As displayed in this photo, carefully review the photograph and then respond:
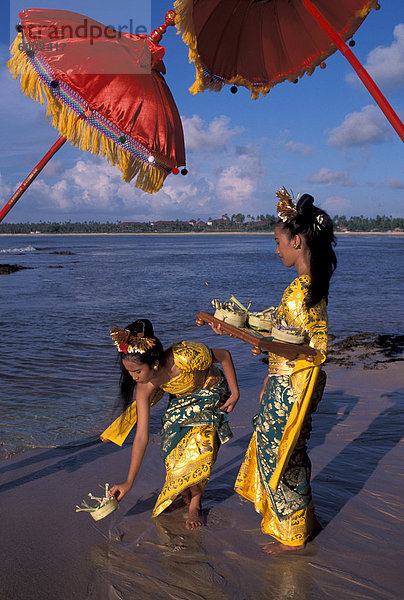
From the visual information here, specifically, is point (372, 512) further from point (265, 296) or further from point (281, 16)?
point (265, 296)

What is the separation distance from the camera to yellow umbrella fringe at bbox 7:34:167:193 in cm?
304

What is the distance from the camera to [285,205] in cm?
279

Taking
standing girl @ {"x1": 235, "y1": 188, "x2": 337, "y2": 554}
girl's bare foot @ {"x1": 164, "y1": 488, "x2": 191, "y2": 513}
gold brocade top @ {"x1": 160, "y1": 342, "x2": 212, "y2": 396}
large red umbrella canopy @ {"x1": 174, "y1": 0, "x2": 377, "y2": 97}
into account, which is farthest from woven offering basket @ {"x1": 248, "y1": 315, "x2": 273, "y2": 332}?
large red umbrella canopy @ {"x1": 174, "y1": 0, "x2": 377, "y2": 97}

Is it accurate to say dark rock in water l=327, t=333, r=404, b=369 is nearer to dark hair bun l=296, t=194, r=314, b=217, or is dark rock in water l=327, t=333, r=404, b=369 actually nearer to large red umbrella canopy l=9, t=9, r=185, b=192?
dark hair bun l=296, t=194, r=314, b=217

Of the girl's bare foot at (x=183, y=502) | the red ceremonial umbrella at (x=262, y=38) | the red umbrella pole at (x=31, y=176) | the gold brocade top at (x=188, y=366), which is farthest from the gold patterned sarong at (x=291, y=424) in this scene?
the red ceremonial umbrella at (x=262, y=38)

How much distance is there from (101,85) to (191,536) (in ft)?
8.88

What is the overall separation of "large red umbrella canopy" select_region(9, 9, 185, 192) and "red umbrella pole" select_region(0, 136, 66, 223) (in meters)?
0.10

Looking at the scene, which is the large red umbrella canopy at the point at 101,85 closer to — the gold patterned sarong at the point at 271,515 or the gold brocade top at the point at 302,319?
the gold brocade top at the point at 302,319

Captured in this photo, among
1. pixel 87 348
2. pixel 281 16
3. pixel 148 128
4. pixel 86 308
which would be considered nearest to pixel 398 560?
pixel 148 128

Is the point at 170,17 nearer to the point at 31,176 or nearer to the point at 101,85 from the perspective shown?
the point at 101,85

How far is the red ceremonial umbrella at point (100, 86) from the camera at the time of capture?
9.74 ft

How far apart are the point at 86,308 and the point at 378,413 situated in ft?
30.6

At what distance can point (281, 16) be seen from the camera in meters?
4.15

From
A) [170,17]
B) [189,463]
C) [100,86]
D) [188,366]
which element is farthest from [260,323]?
[170,17]
